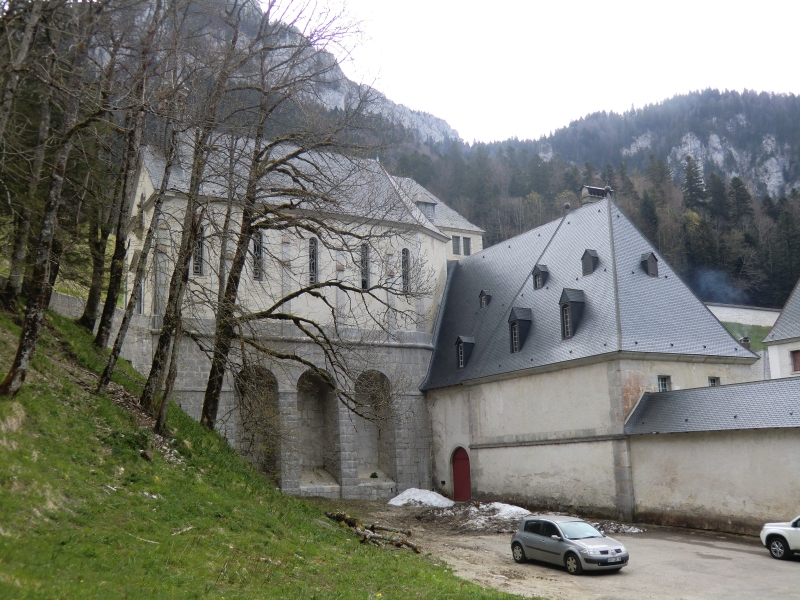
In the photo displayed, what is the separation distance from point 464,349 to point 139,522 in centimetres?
2359

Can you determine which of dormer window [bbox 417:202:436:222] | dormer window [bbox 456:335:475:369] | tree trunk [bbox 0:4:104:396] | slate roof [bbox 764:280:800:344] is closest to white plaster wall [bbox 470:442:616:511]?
dormer window [bbox 456:335:475:369]

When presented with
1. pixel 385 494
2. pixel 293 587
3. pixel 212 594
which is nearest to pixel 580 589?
pixel 293 587

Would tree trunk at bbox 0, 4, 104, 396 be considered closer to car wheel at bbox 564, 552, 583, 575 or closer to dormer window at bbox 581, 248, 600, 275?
car wheel at bbox 564, 552, 583, 575

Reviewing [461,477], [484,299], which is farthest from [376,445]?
[484,299]

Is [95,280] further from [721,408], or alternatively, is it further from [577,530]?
[721,408]

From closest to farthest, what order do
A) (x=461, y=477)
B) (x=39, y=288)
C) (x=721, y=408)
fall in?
(x=39, y=288) < (x=721, y=408) < (x=461, y=477)

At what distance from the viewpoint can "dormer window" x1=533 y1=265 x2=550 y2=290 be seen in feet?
104

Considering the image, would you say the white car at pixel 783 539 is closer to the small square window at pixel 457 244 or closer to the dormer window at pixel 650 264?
the dormer window at pixel 650 264

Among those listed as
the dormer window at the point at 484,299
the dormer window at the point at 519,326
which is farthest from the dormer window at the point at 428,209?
the dormer window at the point at 519,326

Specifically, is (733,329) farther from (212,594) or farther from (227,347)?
(212,594)

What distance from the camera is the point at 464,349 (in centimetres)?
3388

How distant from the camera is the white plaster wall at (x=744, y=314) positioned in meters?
62.6

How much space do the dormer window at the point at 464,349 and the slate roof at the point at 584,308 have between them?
24 cm

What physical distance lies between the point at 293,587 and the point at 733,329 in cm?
5927
